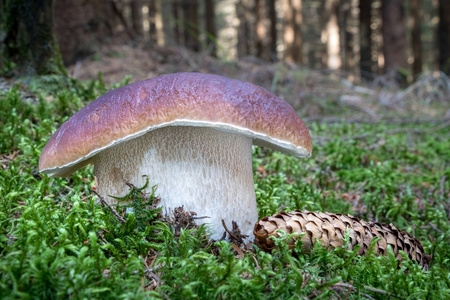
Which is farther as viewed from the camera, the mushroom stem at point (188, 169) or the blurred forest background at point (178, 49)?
the blurred forest background at point (178, 49)

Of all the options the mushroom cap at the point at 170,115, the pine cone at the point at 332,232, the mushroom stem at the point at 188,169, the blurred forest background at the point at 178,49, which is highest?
the blurred forest background at the point at 178,49

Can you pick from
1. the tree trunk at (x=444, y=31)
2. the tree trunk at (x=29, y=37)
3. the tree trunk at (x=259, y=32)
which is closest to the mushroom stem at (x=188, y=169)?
the tree trunk at (x=29, y=37)

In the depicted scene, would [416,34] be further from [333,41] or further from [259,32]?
[259,32]

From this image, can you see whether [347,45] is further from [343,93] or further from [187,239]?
[187,239]

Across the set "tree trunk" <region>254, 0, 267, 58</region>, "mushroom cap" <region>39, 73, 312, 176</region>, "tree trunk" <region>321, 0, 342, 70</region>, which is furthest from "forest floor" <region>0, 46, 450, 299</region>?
"tree trunk" <region>254, 0, 267, 58</region>

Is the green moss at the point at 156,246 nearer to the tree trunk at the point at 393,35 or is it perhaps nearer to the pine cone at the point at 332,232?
the pine cone at the point at 332,232

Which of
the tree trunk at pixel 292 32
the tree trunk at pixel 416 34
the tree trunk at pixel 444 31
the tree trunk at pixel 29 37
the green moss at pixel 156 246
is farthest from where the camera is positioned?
the tree trunk at pixel 292 32

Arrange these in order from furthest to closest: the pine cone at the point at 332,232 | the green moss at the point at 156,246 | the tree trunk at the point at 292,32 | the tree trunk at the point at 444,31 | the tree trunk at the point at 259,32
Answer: the tree trunk at the point at 259,32, the tree trunk at the point at 292,32, the tree trunk at the point at 444,31, the pine cone at the point at 332,232, the green moss at the point at 156,246
